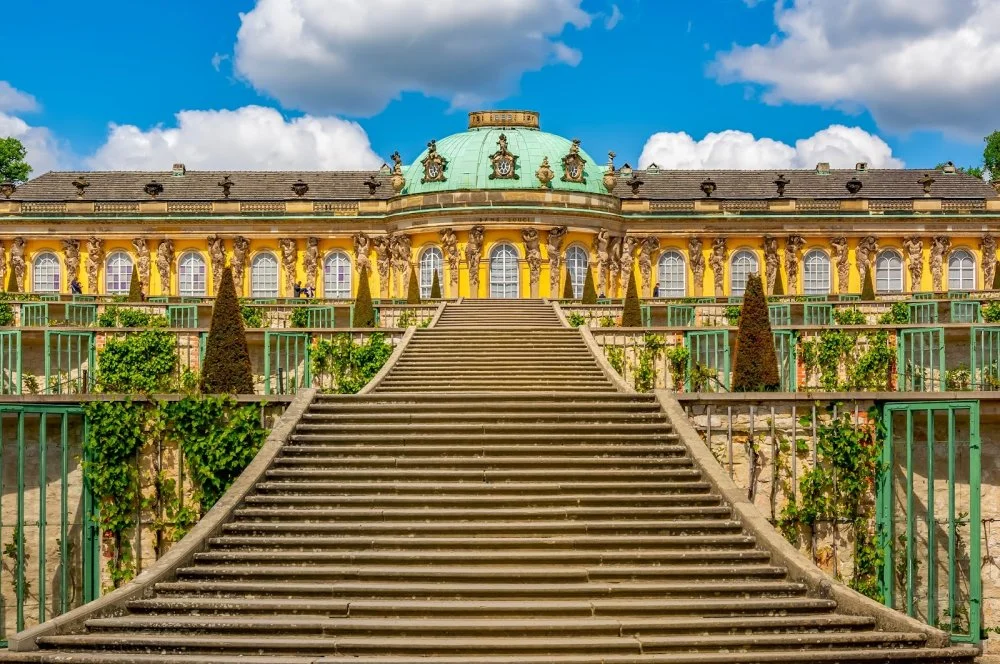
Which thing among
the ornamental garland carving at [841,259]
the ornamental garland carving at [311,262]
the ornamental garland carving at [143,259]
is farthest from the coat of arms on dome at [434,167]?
the ornamental garland carving at [841,259]

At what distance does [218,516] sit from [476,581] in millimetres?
3361

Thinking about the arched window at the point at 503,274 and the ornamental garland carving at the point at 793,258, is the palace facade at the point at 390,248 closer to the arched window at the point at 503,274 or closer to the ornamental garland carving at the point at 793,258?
the ornamental garland carving at the point at 793,258

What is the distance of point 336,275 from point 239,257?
162 inches

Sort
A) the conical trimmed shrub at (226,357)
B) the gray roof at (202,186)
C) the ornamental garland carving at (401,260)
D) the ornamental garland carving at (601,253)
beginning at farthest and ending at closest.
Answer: the gray roof at (202,186) < the ornamental garland carving at (401,260) < the ornamental garland carving at (601,253) < the conical trimmed shrub at (226,357)

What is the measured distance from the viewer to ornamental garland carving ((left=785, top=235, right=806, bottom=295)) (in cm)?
4984

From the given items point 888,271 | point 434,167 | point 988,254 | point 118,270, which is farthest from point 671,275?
point 118,270

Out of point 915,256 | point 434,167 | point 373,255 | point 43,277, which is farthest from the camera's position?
point 43,277

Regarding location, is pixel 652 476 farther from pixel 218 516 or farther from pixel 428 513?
pixel 218 516

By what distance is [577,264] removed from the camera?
4619 centimetres

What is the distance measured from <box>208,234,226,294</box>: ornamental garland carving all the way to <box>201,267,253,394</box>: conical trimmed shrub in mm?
30229

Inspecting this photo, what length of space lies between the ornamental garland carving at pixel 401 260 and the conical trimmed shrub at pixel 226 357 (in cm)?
2601

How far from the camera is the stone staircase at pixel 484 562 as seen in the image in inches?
475

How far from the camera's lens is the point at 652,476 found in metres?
15.8

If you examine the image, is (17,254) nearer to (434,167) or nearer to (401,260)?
(401,260)
